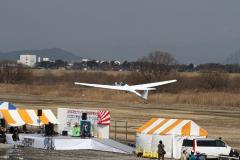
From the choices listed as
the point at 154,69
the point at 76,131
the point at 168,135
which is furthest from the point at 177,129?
the point at 154,69

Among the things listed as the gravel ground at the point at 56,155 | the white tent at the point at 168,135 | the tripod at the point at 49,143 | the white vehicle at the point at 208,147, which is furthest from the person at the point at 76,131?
the white vehicle at the point at 208,147

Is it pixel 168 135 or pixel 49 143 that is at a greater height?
pixel 168 135

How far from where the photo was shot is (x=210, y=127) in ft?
202

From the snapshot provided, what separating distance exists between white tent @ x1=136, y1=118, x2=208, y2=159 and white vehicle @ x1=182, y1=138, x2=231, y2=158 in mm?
2278

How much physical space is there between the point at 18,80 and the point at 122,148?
131408 millimetres

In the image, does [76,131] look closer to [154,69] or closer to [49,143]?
[49,143]

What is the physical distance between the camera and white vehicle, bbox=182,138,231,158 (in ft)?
119

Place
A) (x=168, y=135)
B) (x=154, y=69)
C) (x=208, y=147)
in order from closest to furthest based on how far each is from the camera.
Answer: (x=208, y=147) < (x=168, y=135) < (x=154, y=69)

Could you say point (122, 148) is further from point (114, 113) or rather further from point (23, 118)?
point (114, 113)

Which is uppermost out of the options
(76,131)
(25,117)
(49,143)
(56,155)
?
(25,117)

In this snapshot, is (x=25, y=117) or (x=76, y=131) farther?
(x=25, y=117)

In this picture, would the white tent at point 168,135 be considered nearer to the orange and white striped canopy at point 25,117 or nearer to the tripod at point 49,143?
the tripod at point 49,143

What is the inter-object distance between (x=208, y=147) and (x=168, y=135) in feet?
12.5

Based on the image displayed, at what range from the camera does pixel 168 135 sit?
39812 millimetres
